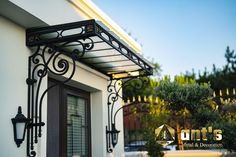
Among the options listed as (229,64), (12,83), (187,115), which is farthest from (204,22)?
(12,83)

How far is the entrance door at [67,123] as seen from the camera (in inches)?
223

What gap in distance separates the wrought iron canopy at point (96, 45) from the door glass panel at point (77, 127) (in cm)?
74

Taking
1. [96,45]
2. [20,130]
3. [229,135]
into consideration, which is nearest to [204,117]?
[229,135]

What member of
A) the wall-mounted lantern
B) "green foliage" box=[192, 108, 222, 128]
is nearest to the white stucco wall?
the wall-mounted lantern

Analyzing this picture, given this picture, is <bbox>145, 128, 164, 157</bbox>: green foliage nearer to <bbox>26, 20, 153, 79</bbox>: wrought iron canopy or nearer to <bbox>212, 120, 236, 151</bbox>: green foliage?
<bbox>212, 120, 236, 151</bbox>: green foliage

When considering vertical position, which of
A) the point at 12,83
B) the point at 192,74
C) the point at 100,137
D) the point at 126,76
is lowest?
the point at 100,137

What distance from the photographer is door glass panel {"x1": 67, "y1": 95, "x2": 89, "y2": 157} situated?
599 centimetres

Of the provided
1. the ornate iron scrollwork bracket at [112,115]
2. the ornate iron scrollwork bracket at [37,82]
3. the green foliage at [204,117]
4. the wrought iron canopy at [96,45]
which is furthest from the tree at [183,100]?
the ornate iron scrollwork bracket at [37,82]

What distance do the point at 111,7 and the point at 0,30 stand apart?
9361mm

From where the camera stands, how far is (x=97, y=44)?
520cm

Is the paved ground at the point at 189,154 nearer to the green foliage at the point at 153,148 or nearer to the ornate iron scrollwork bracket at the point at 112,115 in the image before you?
the green foliage at the point at 153,148

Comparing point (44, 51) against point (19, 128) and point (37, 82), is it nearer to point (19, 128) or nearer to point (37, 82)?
point (37, 82)

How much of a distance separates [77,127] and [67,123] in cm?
42

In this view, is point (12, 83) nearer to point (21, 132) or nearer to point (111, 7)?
point (21, 132)
